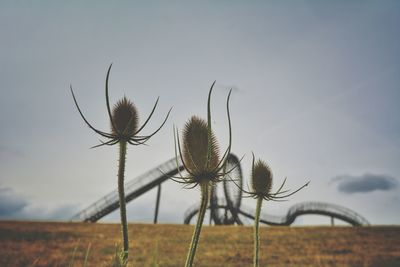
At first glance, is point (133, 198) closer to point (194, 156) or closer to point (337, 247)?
point (337, 247)

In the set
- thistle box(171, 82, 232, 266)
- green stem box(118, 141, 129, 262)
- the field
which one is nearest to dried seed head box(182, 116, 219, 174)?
thistle box(171, 82, 232, 266)

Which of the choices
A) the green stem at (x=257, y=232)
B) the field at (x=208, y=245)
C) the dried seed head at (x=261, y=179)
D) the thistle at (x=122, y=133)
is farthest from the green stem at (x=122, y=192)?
the field at (x=208, y=245)

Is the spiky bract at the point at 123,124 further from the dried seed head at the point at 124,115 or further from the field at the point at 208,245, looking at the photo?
the field at the point at 208,245

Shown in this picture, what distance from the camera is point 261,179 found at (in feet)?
8.63

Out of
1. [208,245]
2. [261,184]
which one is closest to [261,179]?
[261,184]

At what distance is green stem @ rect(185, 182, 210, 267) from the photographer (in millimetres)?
1659

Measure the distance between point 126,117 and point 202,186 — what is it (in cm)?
110

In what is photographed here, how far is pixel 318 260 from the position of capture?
39.5ft

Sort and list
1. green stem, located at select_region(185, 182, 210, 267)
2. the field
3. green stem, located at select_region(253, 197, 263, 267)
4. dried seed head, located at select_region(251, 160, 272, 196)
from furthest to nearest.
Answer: the field → dried seed head, located at select_region(251, 160, 272, 196) → green stem, located at select_region(253, 197, 263, 267) → green stem, located at select_region(185, 182, 210, 267)

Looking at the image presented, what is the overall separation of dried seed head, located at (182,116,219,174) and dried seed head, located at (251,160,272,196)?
270 mm

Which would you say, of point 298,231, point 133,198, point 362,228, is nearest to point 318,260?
point 298,231

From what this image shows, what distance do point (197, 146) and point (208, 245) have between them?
12.1 m

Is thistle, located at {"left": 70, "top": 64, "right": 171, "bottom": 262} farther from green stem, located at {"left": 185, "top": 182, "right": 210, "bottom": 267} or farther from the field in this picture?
the field

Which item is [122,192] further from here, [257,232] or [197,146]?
[257,232]
